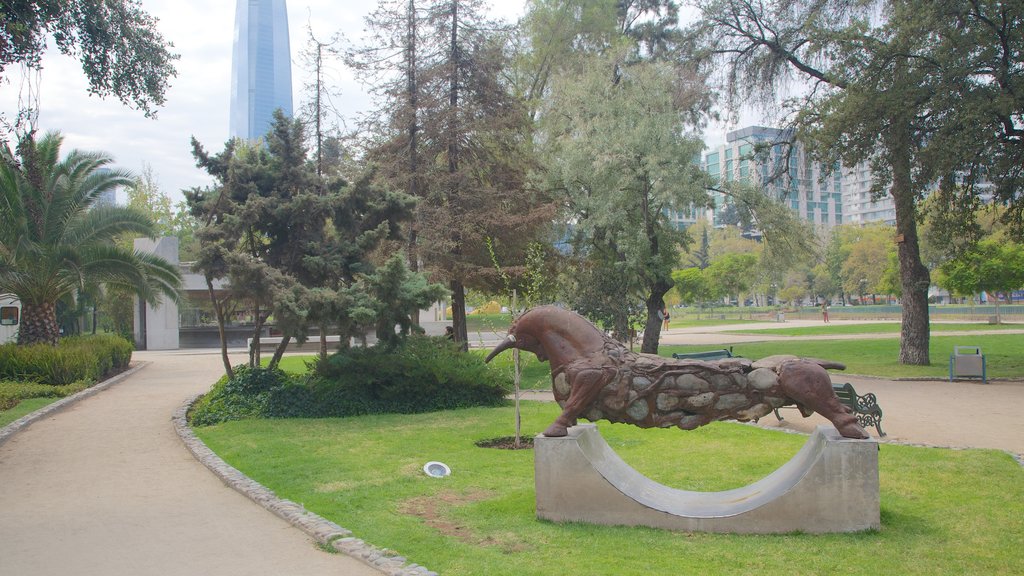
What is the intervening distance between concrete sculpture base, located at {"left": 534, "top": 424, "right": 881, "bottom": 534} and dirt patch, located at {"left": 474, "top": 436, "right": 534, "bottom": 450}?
11.8ft

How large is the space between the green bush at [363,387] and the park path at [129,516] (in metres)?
1.59

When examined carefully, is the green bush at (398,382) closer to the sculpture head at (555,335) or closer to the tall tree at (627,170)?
the sculpture head at (555,335)

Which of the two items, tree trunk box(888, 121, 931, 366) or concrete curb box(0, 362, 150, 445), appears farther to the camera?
tree trunk box(888, 121, 931, 366)

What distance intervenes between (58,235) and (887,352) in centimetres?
2593

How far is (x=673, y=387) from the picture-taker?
648 centimetres

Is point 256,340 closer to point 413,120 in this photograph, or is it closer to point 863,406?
point 413,120

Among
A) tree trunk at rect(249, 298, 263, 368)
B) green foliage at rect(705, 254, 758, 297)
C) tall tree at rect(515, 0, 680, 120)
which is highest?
tall tree at rect(515, 0, 680, 120)

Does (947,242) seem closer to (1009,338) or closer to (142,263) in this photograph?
(1009,338)

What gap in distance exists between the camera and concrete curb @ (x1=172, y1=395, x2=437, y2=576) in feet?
17.7

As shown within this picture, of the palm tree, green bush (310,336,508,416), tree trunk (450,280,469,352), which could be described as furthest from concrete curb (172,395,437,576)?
the palm tree

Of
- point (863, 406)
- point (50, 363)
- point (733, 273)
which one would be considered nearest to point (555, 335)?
point (863, 406)

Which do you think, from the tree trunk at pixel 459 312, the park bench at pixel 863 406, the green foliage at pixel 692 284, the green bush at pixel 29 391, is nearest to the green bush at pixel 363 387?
the green bush at pixel 29 391

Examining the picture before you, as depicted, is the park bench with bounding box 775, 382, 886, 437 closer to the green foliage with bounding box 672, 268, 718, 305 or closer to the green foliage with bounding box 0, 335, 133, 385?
the green foliage with bounding box 0, 335, 133, 385

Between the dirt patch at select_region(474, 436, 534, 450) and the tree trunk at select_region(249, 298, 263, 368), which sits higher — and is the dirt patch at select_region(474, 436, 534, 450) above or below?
below
